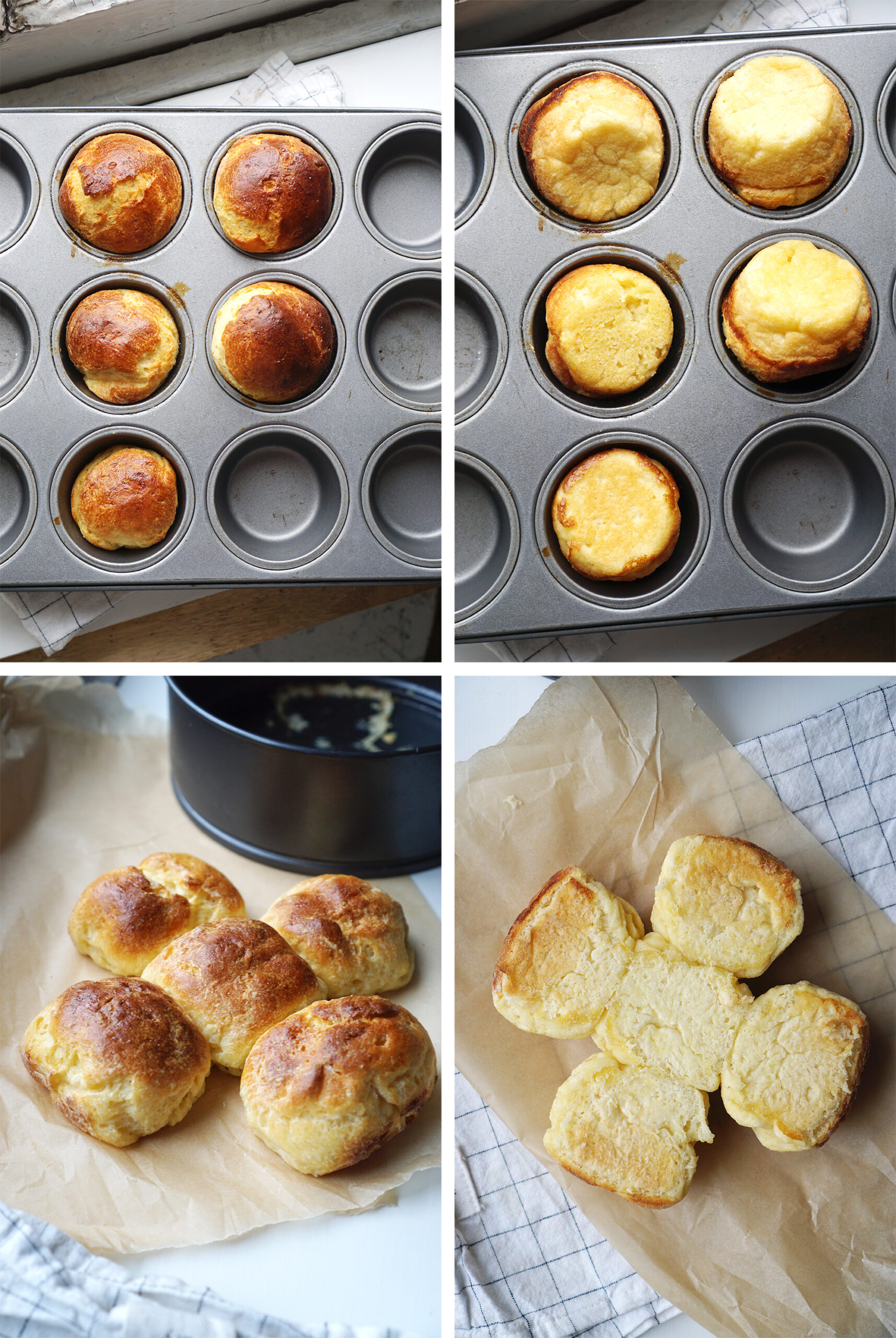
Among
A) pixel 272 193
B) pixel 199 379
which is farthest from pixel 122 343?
pixel 272 193

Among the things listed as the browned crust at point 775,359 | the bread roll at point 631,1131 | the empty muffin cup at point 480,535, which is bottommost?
the bread roll at point 631,1131

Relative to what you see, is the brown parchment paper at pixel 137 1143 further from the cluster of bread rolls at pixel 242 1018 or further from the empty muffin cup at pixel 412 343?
the empty muffin cup at pixel 412 343

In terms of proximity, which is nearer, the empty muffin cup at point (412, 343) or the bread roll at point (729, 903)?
the bread roll at point (729, 903)

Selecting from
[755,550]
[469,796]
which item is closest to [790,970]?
[469,796]

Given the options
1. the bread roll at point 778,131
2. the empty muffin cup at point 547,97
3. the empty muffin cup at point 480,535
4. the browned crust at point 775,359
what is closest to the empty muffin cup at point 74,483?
the empty muffin cup at point 480,535

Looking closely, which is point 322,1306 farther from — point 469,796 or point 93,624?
point 93,624

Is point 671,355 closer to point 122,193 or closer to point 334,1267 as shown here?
point 122,193
